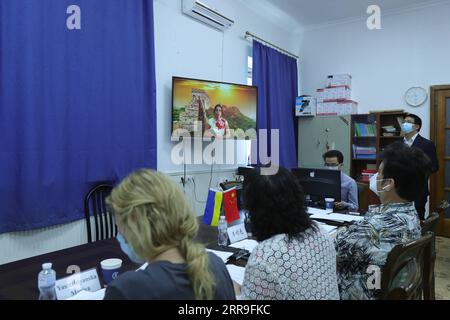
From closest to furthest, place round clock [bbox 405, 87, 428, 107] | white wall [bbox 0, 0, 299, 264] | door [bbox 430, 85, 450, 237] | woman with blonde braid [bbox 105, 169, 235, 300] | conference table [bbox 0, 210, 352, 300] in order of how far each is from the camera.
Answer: woman with blonde braid [bbox 105, 169, 235, 300] → conference table [bbox 0, 210, 352, 300] → white wall [bbox 0, 0, 299, 264] → door [bbox 430, 85, 450, 237] → round clock [bbox 405, 87, 428, 107]

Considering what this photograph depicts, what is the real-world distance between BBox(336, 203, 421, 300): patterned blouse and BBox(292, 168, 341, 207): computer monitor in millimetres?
1076

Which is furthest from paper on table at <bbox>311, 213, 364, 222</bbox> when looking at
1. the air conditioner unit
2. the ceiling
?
the ceiling

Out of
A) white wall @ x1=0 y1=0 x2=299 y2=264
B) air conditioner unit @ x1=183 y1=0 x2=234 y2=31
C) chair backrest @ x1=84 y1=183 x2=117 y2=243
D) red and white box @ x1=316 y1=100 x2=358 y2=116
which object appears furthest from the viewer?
red and white box @ x1=316 y1=100 x2=358 y2=116

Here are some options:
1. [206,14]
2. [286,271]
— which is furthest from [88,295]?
[206,14]

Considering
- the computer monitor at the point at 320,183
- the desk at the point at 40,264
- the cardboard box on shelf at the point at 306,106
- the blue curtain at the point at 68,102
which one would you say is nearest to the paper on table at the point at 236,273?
the desk at the point at 40,264

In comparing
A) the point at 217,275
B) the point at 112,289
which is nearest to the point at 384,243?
the point at 217,275

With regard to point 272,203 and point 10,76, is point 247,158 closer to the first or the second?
point 10,76

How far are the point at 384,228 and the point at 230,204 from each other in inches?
39.3

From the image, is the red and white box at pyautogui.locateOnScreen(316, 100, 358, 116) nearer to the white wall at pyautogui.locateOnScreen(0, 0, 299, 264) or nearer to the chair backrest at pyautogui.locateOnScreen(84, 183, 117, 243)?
the white wall at pyautogui.locateOnScreen(0, 0, 299, 264)

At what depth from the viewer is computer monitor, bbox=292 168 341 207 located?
2609 millimetres

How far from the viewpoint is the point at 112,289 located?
822 mm

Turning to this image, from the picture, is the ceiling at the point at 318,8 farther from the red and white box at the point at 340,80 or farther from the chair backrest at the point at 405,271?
the chair backrest at the point at 405,271

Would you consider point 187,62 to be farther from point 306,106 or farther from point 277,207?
point 277,207

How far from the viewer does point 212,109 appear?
12.3 feet
